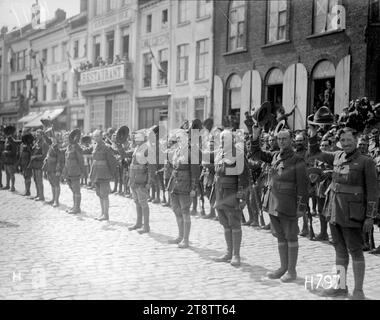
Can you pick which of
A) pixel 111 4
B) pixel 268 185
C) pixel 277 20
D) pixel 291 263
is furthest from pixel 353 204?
pixel 111 4

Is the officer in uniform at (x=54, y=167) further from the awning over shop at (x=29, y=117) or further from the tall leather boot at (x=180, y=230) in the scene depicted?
the awning over shop at (x=29, y=117)

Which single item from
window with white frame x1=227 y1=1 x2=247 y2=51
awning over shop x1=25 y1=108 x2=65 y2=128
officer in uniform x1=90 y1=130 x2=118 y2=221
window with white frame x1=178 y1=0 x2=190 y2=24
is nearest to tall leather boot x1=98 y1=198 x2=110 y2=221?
officer in uniform x1=90 y1=130 x2=118 y2=221

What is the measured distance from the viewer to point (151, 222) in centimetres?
1102

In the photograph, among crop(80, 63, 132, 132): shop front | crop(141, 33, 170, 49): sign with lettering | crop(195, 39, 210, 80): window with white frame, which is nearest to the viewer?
crop(195, 39, 210, 80): window with white frame

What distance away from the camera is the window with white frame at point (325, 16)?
17984 millimetres

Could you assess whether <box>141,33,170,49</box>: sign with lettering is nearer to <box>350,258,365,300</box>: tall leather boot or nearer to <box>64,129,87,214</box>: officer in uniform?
<box>64,129,87,214</box>: officer in uniform

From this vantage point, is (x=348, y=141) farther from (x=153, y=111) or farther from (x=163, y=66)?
(x=153, y=111)

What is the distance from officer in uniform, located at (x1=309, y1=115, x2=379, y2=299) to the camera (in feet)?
18.4

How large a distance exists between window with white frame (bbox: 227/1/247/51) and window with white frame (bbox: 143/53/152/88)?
7.02 m

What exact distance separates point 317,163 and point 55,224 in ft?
17.4

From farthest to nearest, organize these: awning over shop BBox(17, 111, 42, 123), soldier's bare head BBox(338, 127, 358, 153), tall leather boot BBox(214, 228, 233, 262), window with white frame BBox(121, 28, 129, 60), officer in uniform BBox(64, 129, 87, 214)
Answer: awning over shop BBox(17, 111, 42, 123) → window with white frame BBox(121, 28, 129, 60) → officer in uniform BBox(64, 129, 87, 214) → tall leather boot BBox(214, 228, 233, 262) → soldier's bare head BBox(338, 127, 358, 153)

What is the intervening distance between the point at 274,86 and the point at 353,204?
52.6ft

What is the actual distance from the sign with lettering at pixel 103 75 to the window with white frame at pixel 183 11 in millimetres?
5117
